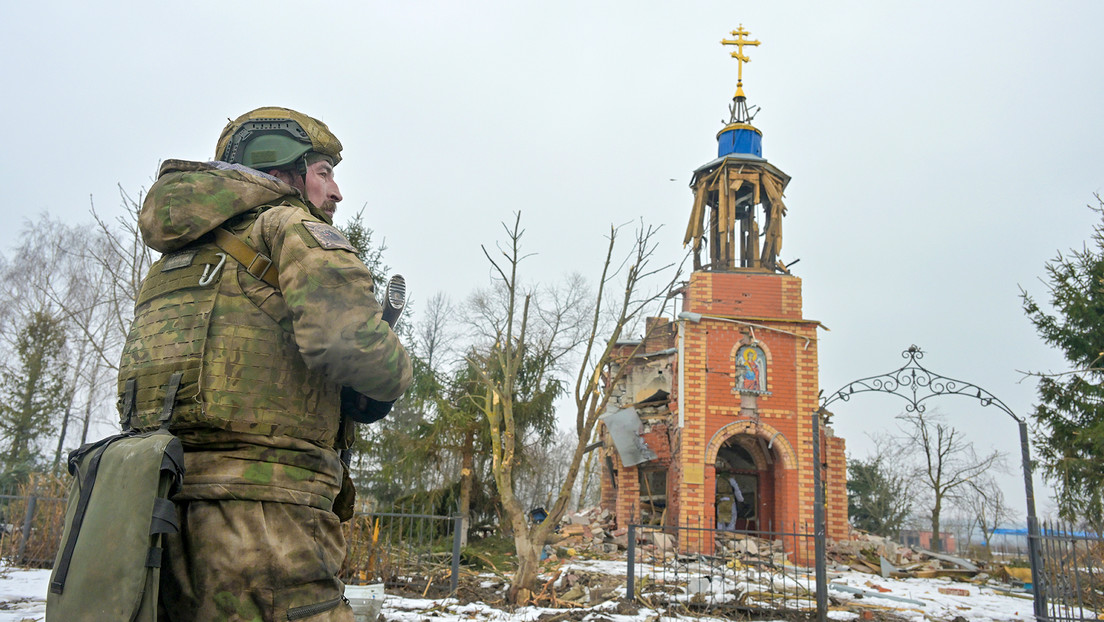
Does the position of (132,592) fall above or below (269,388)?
below

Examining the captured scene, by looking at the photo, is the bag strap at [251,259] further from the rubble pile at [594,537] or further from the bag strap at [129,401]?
the rubble pile at [594,537]

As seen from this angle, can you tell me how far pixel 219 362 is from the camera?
1971 millimetres

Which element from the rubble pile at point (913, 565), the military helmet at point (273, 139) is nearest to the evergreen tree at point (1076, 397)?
the rubble pile at point (913, 565)

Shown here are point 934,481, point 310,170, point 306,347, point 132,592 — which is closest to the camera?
point 132,592

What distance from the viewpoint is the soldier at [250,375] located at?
1848 mm

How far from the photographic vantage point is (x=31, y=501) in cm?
1040

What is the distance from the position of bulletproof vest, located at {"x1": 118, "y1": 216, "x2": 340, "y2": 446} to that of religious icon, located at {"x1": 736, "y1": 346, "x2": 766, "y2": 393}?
57.3 ft

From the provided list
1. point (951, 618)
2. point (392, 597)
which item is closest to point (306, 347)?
point (392, 597)

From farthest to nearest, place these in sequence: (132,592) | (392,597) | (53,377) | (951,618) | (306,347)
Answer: (53,377) → (951,618) → (392,597) → (306,347) → (132,592)

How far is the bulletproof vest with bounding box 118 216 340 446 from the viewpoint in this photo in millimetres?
1939

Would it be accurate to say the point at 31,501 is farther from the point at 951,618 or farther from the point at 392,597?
the point at 951,618

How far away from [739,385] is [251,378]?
57.9 feet

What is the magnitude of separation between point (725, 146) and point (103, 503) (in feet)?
68.5

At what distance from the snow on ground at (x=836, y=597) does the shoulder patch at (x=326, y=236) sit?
6.40 m
